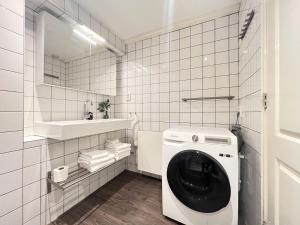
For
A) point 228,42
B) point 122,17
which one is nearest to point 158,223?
point 228,42

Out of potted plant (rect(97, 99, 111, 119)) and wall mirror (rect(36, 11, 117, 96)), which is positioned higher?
wall mirror (rect(36, 11, 117, 96))

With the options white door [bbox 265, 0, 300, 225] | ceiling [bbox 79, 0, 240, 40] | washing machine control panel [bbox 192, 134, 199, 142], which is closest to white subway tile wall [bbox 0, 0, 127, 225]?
ceiling [bbox 79, 0, 240, 40]

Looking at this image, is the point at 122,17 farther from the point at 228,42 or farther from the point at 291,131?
the point at 291,131

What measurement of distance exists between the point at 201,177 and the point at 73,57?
6.02 ft

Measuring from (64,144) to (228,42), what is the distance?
212 centimetres

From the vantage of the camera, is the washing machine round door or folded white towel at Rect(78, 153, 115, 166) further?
folded white towel at Rect(78, 153, 115, 166)

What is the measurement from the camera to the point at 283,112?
656 mm

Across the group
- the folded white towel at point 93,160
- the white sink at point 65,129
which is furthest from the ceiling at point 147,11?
the folded white towel at point 93,160

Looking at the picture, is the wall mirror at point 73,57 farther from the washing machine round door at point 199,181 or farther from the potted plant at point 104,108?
the washing machine round door at point 199,181

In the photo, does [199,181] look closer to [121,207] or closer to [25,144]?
[121,207]

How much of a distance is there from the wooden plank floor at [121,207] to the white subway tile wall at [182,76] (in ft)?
1.57

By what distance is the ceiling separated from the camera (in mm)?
1455

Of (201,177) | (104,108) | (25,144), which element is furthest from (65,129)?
(201,177)

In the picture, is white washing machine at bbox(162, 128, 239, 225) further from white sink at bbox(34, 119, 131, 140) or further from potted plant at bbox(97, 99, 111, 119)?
potted plant at bbox(97, 99, 111, 119)
